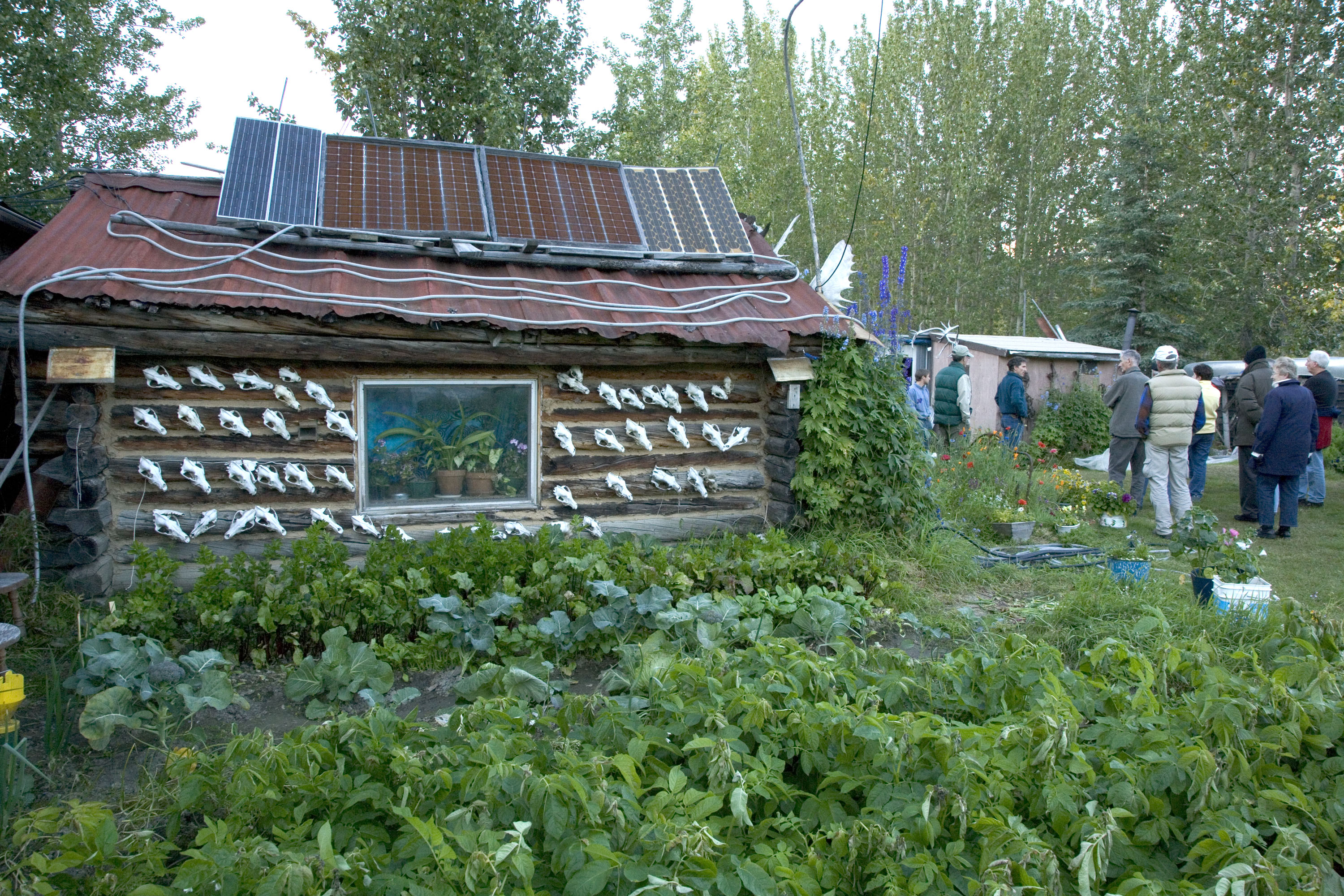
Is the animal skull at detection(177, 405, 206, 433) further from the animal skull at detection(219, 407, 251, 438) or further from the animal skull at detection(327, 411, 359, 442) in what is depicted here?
the animal skull at detection(327, 411, 359, 442)

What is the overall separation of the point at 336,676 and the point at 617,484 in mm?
3103

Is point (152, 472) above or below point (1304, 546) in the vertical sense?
above

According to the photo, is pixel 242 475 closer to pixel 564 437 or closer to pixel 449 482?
pixel 449 482

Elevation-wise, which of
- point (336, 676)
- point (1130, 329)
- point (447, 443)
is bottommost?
point (336, 676)

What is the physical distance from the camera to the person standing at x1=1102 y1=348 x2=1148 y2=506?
9.42 metres

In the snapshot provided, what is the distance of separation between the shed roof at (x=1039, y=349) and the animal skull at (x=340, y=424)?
13.4 metres

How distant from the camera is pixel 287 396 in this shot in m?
5.95

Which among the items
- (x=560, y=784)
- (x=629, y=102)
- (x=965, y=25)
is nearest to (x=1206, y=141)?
(x=965, y=25)

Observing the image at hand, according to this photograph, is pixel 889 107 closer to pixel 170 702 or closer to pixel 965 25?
pixel 965 25

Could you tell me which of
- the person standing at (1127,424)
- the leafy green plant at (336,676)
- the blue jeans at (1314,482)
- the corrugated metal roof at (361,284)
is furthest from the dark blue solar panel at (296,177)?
the blue jeans at (1314,482)

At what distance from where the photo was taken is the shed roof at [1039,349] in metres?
16.3

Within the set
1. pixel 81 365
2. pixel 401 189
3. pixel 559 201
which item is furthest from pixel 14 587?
pixel 559 201

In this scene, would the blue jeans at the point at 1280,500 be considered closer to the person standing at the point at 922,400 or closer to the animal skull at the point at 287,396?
the person standing at the point at 922,400

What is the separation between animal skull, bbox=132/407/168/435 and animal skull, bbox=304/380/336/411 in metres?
0.98
